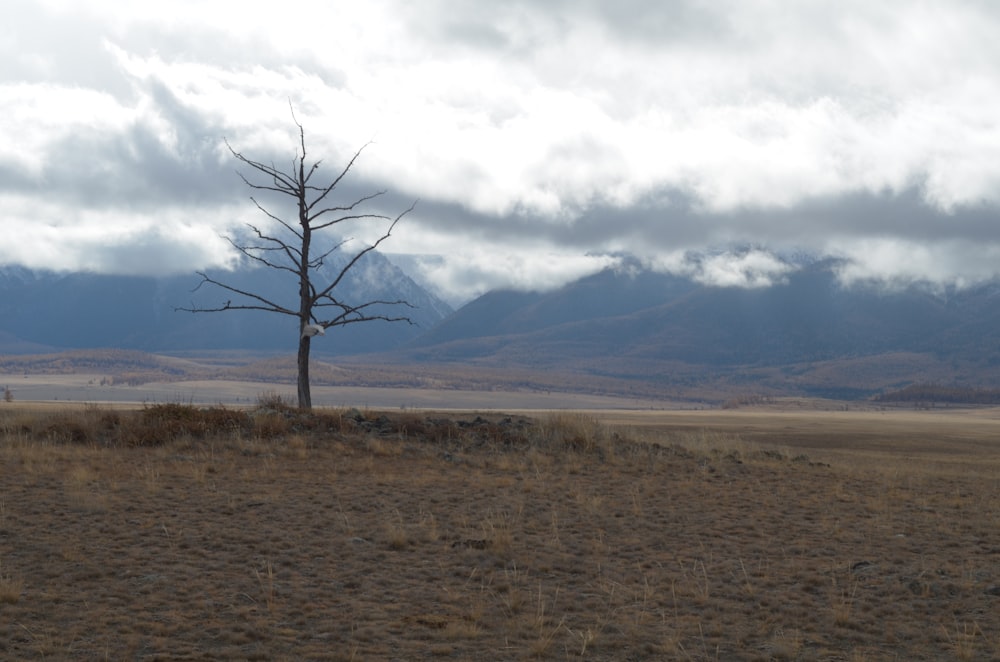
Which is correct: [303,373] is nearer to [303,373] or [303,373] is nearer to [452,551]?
[303,373]

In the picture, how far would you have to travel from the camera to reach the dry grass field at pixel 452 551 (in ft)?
30.3

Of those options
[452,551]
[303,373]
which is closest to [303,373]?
[303,373]

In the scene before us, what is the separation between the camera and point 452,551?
12602mm

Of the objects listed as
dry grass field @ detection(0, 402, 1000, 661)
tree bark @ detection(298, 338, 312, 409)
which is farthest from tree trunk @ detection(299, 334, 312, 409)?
dry grass field @ detection(0, 402, 1000, 661)

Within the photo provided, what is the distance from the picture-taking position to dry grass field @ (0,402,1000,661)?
9227 millimetres

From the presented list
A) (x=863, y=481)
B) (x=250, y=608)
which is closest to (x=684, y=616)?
(x=250, y=608)

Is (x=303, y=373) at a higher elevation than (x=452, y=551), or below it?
higher

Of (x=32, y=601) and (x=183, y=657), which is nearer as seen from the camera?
(x=183, y=657)

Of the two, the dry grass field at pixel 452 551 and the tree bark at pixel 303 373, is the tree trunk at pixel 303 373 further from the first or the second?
the dry grass field at pixel 452 551

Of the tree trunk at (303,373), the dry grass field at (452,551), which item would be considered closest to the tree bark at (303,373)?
the tree trunk at (303,373)

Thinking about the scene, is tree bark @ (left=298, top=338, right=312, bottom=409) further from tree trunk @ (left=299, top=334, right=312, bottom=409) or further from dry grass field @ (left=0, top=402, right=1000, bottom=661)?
dry grass field @ (left=0, top=402, right=1000, bottom=661)

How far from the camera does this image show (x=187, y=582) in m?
10.6

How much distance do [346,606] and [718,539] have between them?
6003 mm

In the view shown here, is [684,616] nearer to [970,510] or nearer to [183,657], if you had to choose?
[183,657]
